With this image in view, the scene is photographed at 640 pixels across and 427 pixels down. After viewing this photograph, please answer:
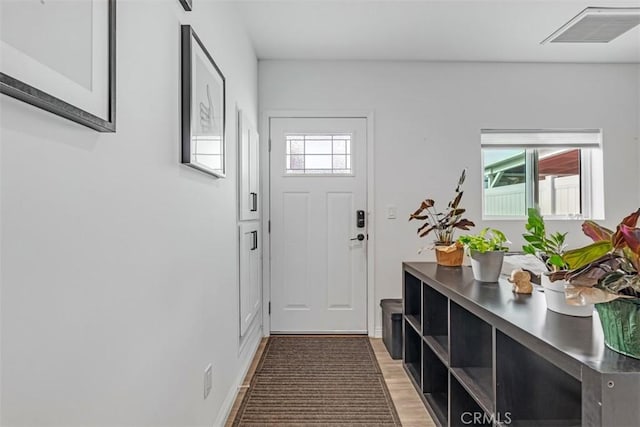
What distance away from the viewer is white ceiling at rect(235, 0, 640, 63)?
8.42 ft

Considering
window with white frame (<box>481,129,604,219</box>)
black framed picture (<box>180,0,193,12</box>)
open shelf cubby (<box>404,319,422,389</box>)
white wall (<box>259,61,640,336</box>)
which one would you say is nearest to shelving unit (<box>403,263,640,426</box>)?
open shelf cubby (<box>404,319,422,389</box>)

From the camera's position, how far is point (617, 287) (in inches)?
33.3

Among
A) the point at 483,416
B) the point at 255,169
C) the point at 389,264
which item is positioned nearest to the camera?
the point at 483,416

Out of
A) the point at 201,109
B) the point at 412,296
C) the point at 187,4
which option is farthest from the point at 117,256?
the point at 412,296

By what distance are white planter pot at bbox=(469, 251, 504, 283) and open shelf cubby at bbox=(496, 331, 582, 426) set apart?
0.51 m

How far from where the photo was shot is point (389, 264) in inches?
136

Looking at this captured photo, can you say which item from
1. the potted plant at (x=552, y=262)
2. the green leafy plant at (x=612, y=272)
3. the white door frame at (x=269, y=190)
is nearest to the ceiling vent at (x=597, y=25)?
the white door frame at (x=269, y=190)

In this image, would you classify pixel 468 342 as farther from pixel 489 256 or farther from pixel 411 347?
pixel 411 347

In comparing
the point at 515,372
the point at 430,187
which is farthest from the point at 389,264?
the point at 515,372

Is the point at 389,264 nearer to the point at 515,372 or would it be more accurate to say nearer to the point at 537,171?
the point at 537,171

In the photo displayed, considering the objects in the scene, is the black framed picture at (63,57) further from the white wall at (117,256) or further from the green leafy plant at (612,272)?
the green leafy plant at (612,272)

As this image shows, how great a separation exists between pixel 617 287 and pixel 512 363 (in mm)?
568

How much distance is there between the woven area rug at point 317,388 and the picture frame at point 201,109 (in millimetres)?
1323

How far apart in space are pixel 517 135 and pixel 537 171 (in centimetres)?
40
